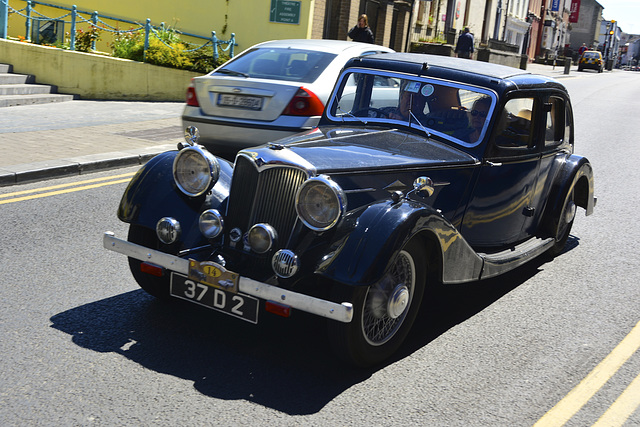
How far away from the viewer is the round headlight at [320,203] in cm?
386

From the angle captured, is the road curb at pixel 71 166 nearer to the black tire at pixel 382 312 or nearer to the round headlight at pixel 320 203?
the round headlight at pixel 320 203

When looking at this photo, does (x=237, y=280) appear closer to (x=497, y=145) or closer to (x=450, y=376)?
(x=450, y=376)

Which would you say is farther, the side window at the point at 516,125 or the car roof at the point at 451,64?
the car roof at the point at 451,64

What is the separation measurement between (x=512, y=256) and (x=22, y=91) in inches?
459

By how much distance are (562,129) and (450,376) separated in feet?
10.8

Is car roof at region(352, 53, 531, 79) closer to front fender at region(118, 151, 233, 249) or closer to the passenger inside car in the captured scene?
the passenger inside car

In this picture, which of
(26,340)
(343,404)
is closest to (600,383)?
(343,404)

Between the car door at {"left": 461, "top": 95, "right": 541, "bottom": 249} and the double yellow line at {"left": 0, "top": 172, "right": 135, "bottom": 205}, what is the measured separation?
4.51 meters

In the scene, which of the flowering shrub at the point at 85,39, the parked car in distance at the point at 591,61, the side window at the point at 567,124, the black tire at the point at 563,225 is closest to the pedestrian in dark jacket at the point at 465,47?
the flowering shrub at the point at 85,39

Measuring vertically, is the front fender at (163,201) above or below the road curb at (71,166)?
above

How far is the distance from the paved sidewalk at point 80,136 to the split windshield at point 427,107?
4.25 metres

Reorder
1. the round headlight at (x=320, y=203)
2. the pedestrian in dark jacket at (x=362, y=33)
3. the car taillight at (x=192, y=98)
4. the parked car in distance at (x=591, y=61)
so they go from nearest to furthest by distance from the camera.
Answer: the round headlight at (x=320, y=203)
the car taillight at (x=192, y=98)
the pedestrian in dark jacket at (x=362, y=33)
the parked car in distance at (x=591, y=61)

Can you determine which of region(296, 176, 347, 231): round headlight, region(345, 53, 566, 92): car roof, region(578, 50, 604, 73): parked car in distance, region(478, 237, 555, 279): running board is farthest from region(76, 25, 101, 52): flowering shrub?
region(578, 50, 604, 73): parked car in distance

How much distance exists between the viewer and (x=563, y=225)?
6.61 meters
